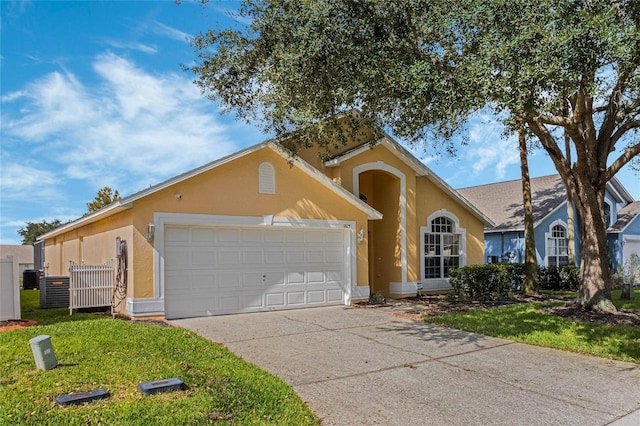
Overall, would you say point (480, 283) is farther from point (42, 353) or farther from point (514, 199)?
point (42, 353)

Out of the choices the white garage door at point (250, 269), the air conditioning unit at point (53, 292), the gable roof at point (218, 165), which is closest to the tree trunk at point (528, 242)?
the gable roof at point (218, 165)

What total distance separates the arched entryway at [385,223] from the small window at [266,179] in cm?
367

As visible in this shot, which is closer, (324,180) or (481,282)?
(324,180)

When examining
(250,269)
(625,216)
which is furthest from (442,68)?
(625,216)

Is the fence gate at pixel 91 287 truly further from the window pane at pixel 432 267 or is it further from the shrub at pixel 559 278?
the shrub at pixel 559 278

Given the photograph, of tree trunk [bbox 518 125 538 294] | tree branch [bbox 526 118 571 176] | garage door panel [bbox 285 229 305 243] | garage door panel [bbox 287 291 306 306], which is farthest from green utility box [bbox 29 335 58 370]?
tree trunk [bbox 518 125 538 294]

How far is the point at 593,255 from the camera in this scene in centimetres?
1203

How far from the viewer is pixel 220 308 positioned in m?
11.8

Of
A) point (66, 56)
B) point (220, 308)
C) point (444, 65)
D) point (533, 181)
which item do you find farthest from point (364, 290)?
point (533, 181)

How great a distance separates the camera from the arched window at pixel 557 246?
22.0 metres

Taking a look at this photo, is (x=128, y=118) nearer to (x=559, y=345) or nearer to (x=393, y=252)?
(x=393, y=252)

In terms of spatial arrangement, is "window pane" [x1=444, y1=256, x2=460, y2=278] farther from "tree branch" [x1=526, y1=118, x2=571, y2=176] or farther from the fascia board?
"tree branch" [x1=526, y1=118, x2=571, y2=176]

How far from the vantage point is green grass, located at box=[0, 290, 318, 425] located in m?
4.71

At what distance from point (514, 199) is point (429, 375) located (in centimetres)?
1944
